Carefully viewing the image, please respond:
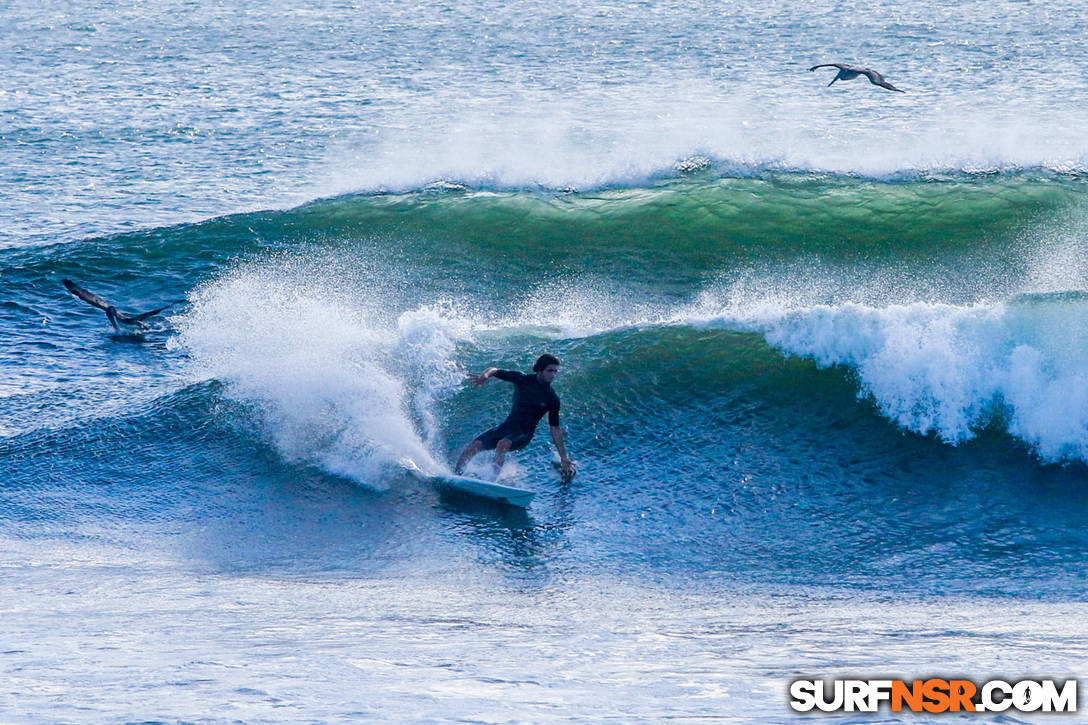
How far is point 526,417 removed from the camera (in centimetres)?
1019

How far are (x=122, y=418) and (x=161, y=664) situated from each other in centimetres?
644

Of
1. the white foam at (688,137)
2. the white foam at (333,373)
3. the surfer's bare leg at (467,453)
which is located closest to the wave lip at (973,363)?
the surfer's bare leg at (467,453)

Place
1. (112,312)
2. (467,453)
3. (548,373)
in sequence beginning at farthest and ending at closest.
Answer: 1. (112,312)
2. (467,453)
3. (548,373)

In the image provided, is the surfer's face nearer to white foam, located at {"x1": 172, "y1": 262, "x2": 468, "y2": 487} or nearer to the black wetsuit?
the black wetsuit

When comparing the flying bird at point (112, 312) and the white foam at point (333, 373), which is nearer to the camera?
the white foam at point (333, 373)

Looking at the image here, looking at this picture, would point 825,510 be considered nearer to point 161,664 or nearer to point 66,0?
point 161,664

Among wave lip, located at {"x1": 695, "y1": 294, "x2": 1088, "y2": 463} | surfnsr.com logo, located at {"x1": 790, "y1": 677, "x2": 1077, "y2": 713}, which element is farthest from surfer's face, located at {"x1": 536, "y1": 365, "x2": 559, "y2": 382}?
surfnsr.com logo, located at {"x1": 790, "y1": 677, "x2": 1077, "y2": 713}

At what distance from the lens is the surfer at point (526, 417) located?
32.8ft

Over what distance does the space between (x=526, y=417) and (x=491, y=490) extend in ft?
2.35

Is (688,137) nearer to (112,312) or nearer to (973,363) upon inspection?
(112,312)

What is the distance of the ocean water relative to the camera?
6387 millimetres

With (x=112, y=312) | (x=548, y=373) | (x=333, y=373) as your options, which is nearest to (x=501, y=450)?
(x=548, y=373)

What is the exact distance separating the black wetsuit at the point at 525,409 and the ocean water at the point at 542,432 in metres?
0.51

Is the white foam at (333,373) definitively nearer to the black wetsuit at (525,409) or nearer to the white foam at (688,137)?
the black wetsuit at (525,409)
